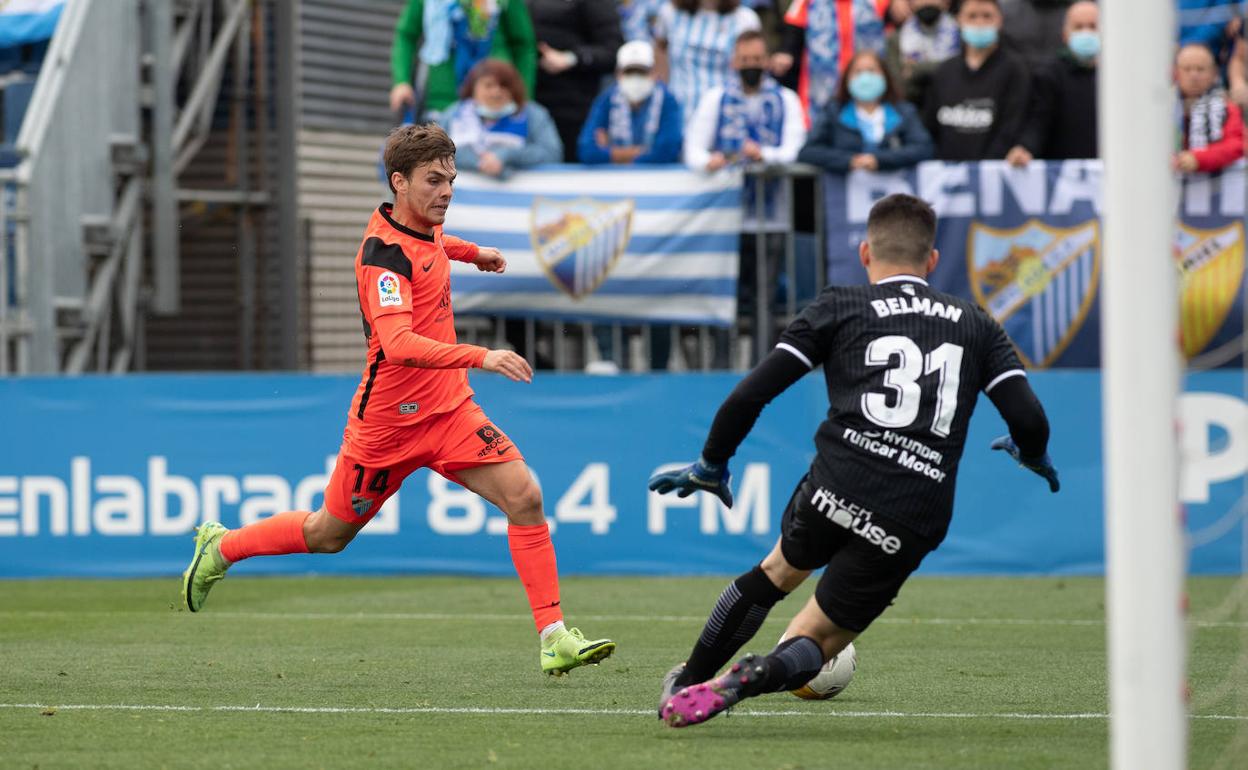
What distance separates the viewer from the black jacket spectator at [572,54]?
50.4 feet

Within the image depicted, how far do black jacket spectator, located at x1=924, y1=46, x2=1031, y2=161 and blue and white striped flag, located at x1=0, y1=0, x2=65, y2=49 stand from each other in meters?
7.47

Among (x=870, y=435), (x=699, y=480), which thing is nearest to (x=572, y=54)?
(x=699, y=480)

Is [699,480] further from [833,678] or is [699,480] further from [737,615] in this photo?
[833,678]

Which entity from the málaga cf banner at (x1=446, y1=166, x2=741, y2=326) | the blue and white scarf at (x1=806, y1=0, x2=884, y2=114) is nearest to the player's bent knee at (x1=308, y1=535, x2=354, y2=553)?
the málaga cf banner at (x1=446, y1=166, x2=741, y2=326)

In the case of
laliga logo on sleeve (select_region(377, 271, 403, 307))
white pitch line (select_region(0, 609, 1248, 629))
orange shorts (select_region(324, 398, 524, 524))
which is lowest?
white pitch line (select_region(0, 609, 1248, 629))

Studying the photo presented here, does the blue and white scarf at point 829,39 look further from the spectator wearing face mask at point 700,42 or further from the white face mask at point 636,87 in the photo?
the white face mask at point 636,87

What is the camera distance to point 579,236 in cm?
1398

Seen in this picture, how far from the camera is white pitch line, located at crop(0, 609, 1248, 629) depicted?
10266 millimetres

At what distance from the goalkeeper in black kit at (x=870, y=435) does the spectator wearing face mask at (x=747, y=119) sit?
26.2 ft

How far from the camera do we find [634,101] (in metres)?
14.7

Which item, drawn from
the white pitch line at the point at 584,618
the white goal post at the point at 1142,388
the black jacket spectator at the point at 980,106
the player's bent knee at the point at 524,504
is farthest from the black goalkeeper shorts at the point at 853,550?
the black jacket spectator at the point at 980,106

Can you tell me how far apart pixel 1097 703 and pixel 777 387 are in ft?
6.82

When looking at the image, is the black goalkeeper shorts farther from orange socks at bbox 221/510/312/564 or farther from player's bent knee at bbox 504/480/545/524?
orange socks at bbox 221/510/312/564

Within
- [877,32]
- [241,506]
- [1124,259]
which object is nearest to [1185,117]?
[877,32]
